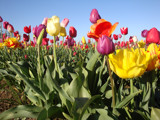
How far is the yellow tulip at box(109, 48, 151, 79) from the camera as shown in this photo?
0.80m

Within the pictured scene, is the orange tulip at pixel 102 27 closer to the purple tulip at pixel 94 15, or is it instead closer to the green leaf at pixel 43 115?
the purple tulip at pixel 94 15

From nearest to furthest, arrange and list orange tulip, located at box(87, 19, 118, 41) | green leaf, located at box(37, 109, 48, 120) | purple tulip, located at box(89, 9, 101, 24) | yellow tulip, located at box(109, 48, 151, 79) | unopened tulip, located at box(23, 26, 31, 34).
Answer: yellow tulip, located at box(109, 48, 151, 79) < green leaf, located at box(37, 109, 48, 120) < orange tulip, located at box(87, 19, 118, 41) < purple tulip, located at box(89, 9, 101, 24) < unopened tulip, located at box(23, 26, 31, 34)

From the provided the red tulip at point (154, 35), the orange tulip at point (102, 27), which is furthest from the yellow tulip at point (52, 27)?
the red tulip at point (154, 35)

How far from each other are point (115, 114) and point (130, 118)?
0.45ft

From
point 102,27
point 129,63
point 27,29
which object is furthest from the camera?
point 27,29

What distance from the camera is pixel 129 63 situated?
0.81 metres

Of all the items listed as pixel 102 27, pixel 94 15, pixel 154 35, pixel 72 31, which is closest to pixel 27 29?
pixel 72 31

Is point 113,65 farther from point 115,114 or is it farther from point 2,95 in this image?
point 2,95

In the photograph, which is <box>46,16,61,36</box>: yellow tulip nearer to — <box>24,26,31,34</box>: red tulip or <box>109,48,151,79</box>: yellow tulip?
<box>109,48,151,79</box>: yellow tulip

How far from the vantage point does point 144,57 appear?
2.77 feet

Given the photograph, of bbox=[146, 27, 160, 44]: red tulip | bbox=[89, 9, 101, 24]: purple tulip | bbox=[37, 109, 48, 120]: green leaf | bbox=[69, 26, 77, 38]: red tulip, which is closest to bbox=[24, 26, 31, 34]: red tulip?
bbox=[69, 26, 77, 38]: red tulip

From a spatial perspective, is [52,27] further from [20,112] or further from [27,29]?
[27,29]

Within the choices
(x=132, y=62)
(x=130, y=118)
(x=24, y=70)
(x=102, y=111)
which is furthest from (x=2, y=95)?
(x=132, y=62)

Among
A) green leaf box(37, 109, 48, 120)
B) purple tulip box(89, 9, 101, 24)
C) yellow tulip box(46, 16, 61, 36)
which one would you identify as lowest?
green leaf box(37, 109, 48, 120)
